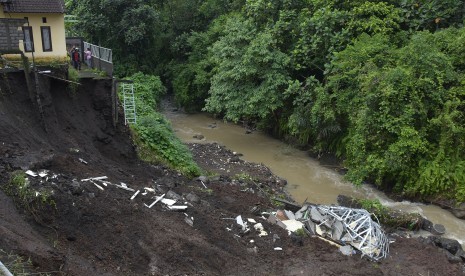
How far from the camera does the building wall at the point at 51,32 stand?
1870 cm

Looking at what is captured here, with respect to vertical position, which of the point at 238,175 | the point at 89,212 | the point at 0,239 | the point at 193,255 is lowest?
the point at 238,175

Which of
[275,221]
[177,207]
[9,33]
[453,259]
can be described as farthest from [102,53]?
[453,259]

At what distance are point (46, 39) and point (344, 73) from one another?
1486cm

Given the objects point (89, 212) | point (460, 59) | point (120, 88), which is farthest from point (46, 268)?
point (460, 59)

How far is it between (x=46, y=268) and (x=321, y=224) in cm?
A: 981

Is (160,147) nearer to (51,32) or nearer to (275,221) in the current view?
(51,32)

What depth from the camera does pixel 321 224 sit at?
15117 millimetres

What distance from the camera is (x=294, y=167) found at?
24859 millimetres

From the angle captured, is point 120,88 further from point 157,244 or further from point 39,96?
point 157,244

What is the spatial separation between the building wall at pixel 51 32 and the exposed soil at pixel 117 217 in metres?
2.85

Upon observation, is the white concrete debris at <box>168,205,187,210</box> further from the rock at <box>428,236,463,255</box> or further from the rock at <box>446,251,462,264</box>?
the rock at <box>428,236,463,255</box>

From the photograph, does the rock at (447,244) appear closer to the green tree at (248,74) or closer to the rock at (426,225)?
the rock at (426,225)

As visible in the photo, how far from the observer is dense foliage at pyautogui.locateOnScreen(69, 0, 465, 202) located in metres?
19.7

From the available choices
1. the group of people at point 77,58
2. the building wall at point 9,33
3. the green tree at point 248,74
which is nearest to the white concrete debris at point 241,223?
A: the building wall at point 9,33
